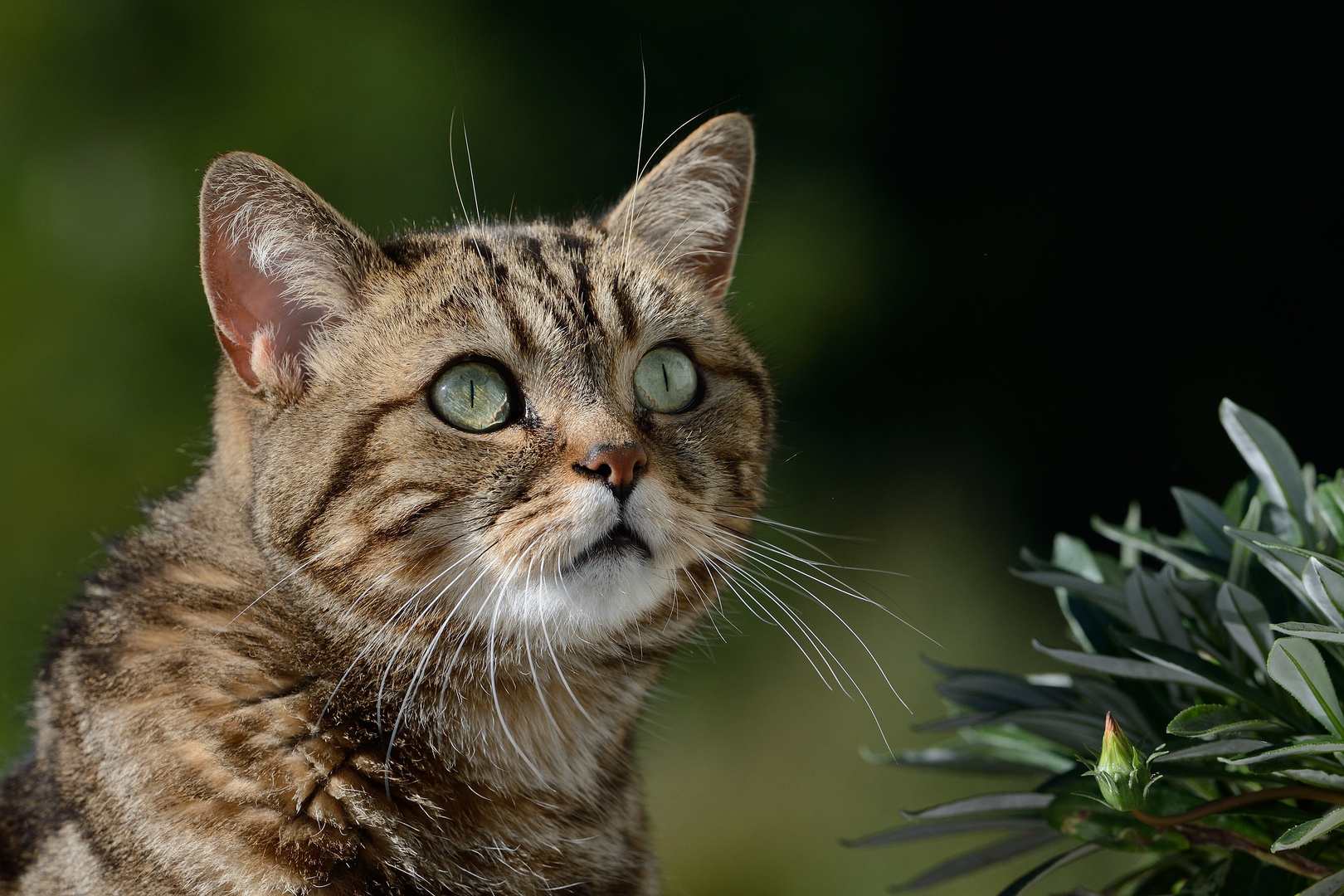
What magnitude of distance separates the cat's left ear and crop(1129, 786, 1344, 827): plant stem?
0.79 meters

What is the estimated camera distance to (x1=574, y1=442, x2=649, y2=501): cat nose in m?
0.93

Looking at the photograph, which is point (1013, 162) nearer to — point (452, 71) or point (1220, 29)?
point (1220, 29)

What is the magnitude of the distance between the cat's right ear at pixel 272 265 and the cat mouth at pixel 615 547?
0.32m

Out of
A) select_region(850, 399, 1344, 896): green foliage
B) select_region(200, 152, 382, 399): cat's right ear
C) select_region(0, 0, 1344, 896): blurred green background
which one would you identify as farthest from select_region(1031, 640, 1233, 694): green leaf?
select_region(0, 0, 1344, 896): blurred green background

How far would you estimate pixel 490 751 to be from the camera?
0.98 m

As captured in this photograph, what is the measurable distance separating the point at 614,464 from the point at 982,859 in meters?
0.51

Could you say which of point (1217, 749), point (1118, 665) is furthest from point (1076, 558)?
point (1217, 749)

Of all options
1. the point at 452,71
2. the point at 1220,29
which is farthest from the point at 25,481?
the point at 1220,29

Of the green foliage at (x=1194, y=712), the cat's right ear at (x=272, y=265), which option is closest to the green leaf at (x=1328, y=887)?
the green foliage at (x=1194, y=712)

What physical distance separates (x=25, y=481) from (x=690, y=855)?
1.75 m

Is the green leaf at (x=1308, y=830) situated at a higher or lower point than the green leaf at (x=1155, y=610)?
lower

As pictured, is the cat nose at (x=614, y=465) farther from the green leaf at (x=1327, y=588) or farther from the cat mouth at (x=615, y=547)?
the green leaf at (x=1327, y=588)

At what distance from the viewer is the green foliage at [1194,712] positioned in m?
0.72

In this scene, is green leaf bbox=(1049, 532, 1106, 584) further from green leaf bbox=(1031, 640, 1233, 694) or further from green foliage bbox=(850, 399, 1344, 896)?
green leaf bbox=(1031, 640, 1233, 694)
